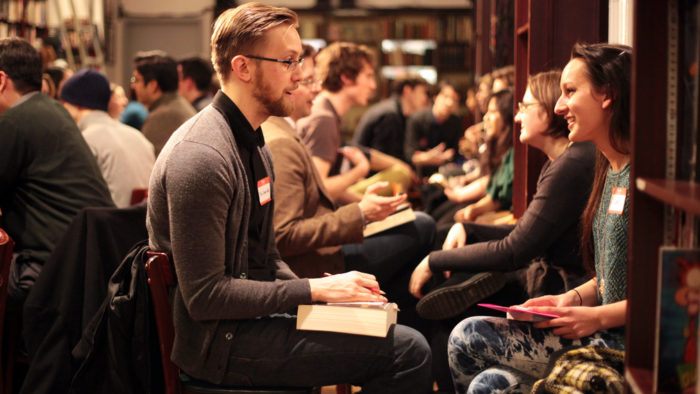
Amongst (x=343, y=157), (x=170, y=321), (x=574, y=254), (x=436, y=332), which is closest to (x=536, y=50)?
(x=574, y=254)

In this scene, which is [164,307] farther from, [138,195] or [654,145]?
[138,195]

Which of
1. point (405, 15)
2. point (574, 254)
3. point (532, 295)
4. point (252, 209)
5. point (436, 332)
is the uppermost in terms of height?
point (405, 15)

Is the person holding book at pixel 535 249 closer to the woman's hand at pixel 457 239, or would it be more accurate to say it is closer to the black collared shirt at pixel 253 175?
the woman's hand at pixel 457 239

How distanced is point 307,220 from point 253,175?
61 centimetres

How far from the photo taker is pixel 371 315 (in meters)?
1.79

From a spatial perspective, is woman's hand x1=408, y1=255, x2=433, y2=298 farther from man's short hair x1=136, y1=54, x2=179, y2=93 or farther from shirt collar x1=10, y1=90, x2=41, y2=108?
man's short hair x1=136, y1=54, x2=179, y2=93

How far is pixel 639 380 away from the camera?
1340 mm

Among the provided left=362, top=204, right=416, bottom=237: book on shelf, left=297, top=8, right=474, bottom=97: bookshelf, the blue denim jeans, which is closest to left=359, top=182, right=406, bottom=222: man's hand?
left=362, top=204, right=416, bottom=237: book on shelf

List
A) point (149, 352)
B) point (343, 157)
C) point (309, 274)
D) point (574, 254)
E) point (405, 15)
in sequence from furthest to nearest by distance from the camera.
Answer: point (405, 15) < point (343, 157) < point (309, 274) < point (574, 254) < point (149, 352)

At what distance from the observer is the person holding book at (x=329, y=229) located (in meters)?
2.54

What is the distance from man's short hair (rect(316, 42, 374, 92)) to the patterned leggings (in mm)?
2261

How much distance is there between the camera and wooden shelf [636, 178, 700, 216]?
1.08m

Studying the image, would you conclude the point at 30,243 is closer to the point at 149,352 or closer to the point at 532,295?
the point at 149,352

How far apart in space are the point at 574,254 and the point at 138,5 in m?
10.3
